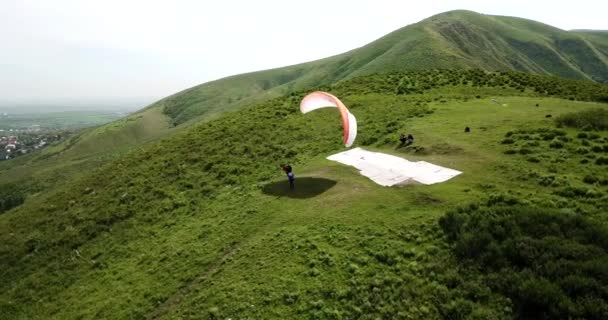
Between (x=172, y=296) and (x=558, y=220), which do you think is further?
(x=172, y=296)

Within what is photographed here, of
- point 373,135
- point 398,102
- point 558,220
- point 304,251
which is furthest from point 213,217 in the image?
point 398,102

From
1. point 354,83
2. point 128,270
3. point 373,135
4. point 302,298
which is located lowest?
point 128,270

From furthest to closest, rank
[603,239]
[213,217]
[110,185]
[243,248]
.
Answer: [110,185] < [213,217] < [243,248] < [603,239]

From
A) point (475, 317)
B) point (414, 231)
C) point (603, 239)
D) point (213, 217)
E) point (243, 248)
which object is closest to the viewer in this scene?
point (475, 317)

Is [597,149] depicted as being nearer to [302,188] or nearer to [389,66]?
[302,188]

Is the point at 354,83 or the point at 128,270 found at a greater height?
the point at 354,83

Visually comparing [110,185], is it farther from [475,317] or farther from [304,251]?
[475,317]

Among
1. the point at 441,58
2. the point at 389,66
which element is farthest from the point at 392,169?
the point at 441,58
